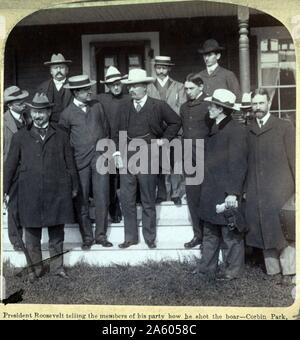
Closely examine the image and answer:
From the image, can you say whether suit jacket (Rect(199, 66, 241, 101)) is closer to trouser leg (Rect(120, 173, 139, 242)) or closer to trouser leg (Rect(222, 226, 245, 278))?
trouser leg (Rect(120, 173, 139, 242))

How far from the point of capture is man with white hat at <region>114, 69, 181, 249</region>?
167 inches

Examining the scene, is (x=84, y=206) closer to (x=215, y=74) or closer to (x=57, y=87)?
(x=57, y=87)

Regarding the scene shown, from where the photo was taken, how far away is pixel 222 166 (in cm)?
392

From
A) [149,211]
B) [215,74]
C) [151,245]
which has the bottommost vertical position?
[151,245]

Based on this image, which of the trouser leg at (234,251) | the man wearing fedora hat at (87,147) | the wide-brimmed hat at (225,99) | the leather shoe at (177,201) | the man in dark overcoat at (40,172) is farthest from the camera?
the leather shoe at (177,201)

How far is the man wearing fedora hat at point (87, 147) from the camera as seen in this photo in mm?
4289

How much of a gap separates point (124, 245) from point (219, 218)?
2.84ft

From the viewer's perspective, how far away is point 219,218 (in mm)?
3936

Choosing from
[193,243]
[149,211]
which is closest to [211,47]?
Answer: [149,211]

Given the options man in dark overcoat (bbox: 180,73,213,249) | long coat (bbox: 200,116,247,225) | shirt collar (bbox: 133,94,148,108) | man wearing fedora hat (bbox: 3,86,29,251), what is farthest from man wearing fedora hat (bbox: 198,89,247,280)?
man wearing fedora hat (bbox: 3,86,29,251)

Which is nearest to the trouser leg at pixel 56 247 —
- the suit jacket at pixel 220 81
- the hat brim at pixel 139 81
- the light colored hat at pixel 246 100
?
the hat brim at pixel 139 81

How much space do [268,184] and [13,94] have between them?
214 centimetres

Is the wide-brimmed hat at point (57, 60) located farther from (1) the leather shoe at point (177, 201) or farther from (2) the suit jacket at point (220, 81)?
(1) the leather shoe at point (177, 201)

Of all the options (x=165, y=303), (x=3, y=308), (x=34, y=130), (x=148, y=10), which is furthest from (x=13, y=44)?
(x=165, y=303)
